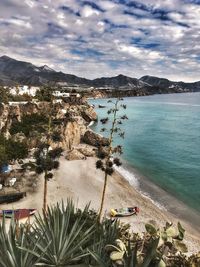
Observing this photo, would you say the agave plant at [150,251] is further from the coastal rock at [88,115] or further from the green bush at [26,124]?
the coastal rock at [88,115]

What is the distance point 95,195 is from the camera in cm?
3297

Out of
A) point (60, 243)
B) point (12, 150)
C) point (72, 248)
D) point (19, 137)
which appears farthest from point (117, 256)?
point (19, 137)

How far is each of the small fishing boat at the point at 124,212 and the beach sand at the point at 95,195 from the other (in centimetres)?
48

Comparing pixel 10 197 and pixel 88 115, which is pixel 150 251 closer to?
pixel 10 197

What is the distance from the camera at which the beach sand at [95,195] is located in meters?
27.7

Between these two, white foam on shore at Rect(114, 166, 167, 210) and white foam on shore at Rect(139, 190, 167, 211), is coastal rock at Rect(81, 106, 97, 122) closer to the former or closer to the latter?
white foam on shore at Rect(114, 166, 167, 210)

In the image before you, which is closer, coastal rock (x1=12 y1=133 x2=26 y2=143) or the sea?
the sea

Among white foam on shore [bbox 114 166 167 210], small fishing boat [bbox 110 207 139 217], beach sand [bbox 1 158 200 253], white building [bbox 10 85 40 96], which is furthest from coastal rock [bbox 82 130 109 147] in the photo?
small fishing boat [bbox 110 207 139 217]

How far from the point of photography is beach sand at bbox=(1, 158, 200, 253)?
90.7ft

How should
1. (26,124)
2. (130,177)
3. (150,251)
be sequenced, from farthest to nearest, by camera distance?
1. (26,124)
2. (130,177)
3. (150,251)

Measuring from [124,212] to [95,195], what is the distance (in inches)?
217

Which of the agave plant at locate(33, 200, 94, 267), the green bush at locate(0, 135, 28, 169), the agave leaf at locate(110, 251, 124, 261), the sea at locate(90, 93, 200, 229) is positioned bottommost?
the sea at locate(90, 93, 200, 229)

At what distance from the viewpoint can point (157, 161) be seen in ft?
166

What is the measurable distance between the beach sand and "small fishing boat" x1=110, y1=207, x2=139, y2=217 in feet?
1.57
